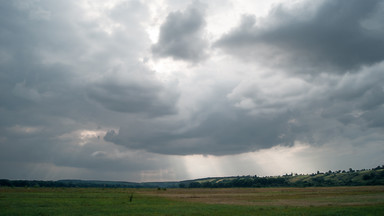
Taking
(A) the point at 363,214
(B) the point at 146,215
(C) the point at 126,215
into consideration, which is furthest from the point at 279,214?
(C) the point at 126,215

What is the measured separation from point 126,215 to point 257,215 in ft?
68.6

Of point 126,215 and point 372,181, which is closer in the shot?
point 126,215

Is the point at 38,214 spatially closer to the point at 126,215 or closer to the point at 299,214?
the point at 126,215

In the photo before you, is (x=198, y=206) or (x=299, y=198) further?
(x=299, y=198)

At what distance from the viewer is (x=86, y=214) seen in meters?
44.2

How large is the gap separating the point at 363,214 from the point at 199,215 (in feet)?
80.3

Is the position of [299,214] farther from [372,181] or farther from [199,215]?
[372,181]

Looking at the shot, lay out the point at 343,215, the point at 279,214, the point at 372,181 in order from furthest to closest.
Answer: the point at 372,181
the point at 279,214
the point at 343,215

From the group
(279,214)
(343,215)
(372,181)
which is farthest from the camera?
(372,181)

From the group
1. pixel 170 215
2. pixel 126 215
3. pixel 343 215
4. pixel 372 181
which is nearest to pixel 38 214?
pixel 126 215

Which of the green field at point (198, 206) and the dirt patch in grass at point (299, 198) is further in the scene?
the dirt patch in grass at point (299, 198)

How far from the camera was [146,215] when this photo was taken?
42.2m

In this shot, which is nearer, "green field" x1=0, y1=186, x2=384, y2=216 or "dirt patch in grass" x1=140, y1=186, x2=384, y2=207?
"green field" x1=0, y1=186, x2=384, y2=216

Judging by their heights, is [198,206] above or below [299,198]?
above
